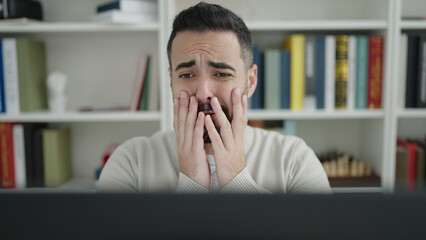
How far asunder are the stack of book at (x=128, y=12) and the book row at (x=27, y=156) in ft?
1.97

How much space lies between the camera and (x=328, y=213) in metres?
0.37

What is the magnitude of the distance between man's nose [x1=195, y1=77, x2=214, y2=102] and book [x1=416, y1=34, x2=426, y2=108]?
1.20 meters

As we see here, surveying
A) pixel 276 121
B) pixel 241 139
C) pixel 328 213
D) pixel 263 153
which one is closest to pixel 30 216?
pixel 328 213

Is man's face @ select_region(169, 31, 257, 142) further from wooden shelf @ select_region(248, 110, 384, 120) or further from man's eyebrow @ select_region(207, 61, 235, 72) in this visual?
wooden shelf @ select_region(248, 110, 384, 120)

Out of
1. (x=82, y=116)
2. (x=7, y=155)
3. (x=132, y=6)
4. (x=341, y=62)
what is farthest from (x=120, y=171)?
(x=341, y=62)

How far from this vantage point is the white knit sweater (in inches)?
43.4

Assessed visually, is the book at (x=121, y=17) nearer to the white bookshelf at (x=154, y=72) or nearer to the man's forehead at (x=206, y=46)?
the white bookshelf at (x=154, y=72)

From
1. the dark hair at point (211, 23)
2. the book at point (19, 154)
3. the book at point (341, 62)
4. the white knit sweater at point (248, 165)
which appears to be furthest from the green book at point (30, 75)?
the book at point (341, 62)

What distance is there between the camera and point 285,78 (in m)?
1.82

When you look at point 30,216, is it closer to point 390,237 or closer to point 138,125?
point 390,237

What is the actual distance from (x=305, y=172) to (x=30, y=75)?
1.33m

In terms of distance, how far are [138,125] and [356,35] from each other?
118 cm

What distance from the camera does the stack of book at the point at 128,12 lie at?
5.64 ft

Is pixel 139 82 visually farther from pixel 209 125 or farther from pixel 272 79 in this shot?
pixel 209 125
